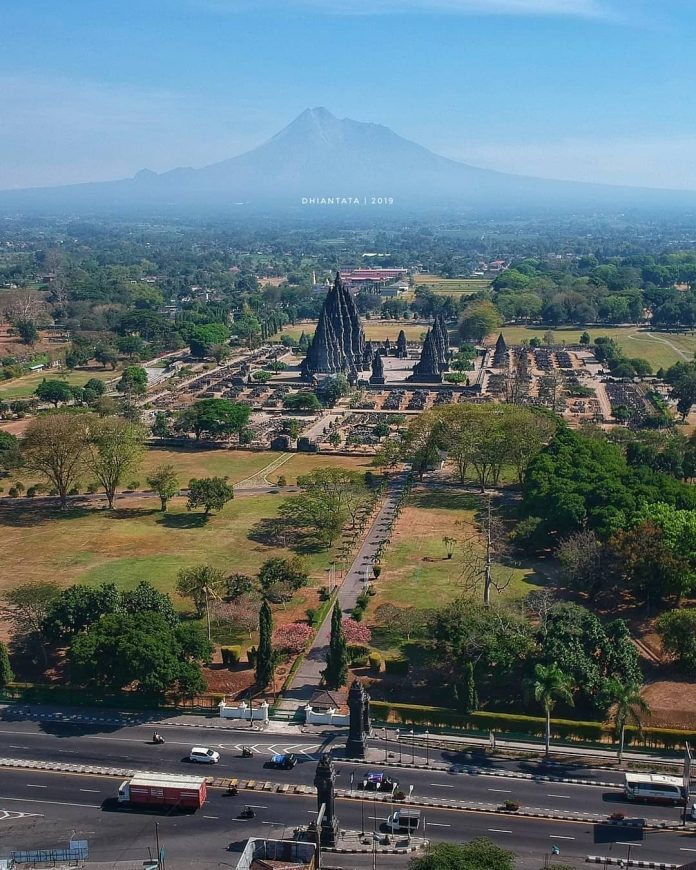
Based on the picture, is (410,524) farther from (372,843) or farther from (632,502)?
(372,843)

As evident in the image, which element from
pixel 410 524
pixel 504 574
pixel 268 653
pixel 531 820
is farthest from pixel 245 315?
pixel 531 820

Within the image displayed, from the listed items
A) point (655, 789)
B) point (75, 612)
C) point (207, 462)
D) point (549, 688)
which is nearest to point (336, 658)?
point (549, 688)

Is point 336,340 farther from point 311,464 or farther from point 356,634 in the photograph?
point 356,634

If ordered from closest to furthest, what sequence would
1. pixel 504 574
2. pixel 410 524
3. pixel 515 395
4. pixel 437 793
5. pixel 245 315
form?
pixel 437 793
pixel 504 574
pixel 410 524
pixel 515 395
pixel 245 315

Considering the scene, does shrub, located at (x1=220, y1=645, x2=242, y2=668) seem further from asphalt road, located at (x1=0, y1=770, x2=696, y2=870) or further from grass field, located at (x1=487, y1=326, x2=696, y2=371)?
grass field, located at (x1=487, y1=326, x2=696, y2=371)

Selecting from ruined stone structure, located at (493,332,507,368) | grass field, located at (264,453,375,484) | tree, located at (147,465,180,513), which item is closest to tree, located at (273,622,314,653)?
tree, located at (147,465,180,513)

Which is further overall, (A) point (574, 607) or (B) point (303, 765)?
(A) point (574, 607)
